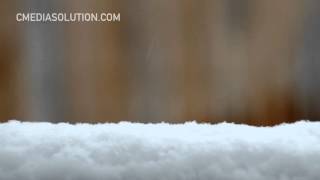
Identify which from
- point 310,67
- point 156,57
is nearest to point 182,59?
point 156,57

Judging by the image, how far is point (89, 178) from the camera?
1.47ft

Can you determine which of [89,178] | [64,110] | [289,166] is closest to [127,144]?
[89,178]

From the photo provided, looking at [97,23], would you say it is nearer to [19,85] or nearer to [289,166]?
[19,85]

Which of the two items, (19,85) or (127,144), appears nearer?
(127,144)

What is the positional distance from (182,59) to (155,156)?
0.87ft

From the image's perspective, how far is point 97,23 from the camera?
0.70 m

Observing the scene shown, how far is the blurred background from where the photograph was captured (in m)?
0.70

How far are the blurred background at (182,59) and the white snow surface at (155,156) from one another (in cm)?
21

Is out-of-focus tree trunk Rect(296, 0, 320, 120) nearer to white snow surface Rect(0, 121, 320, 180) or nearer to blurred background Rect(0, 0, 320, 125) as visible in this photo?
blurred background Rect(0, 0, 320, 125)

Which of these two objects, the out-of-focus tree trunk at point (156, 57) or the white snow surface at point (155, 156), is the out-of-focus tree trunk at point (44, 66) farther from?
the white snow surface at point (155, 156)

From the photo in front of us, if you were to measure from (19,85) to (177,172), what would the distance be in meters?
0.36

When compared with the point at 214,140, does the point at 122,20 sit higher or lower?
higher

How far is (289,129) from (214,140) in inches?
4.1

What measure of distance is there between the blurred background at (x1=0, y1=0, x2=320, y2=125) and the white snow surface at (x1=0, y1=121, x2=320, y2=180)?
8.1 inches
